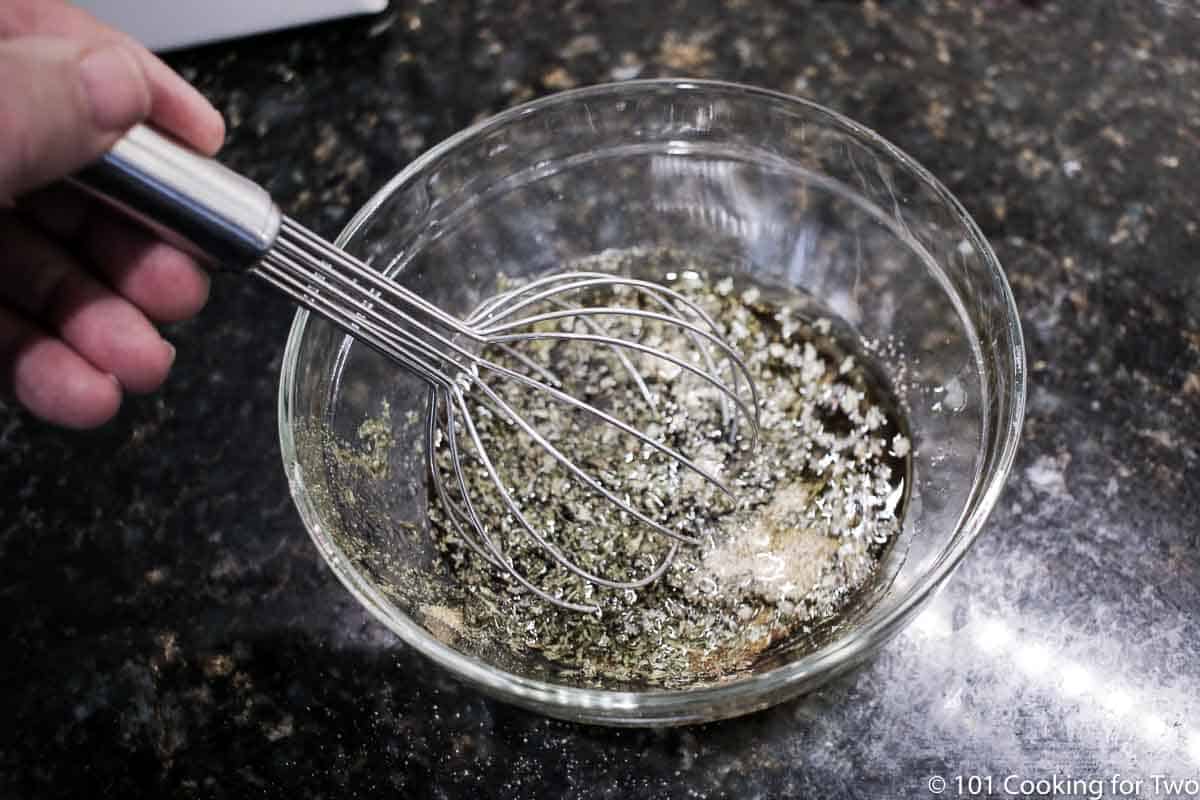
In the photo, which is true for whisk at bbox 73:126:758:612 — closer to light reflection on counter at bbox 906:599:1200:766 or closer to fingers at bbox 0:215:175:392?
fingers at bbox 0:215:175:392

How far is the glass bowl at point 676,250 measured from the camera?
2.64ft

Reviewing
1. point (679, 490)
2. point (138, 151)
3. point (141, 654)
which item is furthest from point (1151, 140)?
point (141, 654)

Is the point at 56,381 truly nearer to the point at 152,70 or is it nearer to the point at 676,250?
the point at 152,70

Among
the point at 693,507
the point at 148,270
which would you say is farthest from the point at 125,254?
the point at 693,507

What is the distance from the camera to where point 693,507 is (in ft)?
3.05

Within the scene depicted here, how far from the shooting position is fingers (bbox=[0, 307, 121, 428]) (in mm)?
802

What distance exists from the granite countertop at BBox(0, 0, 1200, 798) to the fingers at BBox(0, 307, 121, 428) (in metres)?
0.23

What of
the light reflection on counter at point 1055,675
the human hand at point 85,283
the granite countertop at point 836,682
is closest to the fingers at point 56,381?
the human hand at point 85,283

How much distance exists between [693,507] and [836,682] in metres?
0.19

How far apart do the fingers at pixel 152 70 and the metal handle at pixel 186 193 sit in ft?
0.32

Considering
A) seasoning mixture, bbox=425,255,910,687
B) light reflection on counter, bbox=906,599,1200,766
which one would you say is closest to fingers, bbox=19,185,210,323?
seasoning mixture, bbox=425,255,910,687

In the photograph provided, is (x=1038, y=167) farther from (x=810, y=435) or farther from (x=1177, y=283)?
(x=810, y=435)

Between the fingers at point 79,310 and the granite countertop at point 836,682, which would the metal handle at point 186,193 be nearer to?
the fingers at point 79,310

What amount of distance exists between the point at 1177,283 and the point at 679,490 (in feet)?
1.87
